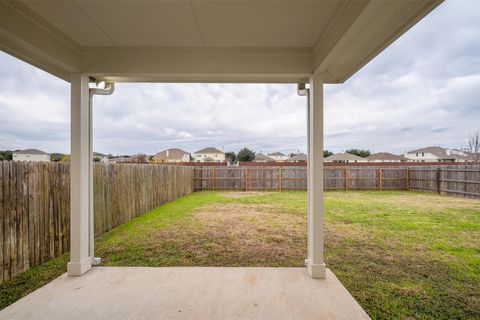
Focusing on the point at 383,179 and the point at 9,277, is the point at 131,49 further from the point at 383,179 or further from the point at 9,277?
the point at 383,179

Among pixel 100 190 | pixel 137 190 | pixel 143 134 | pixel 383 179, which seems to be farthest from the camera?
pixel 143 134

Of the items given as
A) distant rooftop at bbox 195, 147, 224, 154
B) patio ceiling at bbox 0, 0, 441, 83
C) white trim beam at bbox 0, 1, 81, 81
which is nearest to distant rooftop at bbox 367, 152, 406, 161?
distant rooftop at bbox 195, 147, 224, 154

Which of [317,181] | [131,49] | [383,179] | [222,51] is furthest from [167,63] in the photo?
[383,179]

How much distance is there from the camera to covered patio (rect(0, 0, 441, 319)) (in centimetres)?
193

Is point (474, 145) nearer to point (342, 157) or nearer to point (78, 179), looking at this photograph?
point (342, 157)

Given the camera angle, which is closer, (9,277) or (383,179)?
(9,277)

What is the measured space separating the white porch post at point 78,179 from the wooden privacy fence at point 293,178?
9520mm

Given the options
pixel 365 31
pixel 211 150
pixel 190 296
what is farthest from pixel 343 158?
pixel 190 296

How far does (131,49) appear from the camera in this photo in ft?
9.11

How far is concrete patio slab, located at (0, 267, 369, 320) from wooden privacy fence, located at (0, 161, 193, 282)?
68 cm

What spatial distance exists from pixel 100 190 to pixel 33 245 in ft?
5.35

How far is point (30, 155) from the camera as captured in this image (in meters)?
3.08

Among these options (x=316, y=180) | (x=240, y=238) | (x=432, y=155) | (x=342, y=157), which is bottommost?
(x=240, y=238)

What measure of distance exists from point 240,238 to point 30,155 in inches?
129
